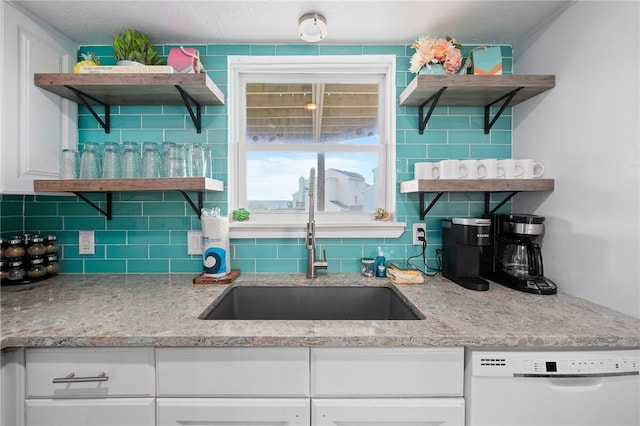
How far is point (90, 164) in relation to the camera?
1.42 m

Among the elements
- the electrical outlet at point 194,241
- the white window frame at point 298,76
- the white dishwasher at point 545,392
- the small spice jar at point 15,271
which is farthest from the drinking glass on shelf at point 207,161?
the white dishwasher at point 545,392

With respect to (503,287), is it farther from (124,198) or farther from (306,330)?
(124,198)

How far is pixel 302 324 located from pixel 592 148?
4.34 ft

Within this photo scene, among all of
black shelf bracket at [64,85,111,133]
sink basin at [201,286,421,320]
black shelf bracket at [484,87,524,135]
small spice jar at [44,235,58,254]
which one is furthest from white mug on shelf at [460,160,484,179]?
small spice jar at [44,235,58,254]

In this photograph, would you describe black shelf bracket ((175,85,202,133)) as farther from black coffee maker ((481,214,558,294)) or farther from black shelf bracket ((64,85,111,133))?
black coffee maker ((481,214,558,294))

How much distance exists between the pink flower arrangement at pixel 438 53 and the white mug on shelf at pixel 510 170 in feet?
1.65

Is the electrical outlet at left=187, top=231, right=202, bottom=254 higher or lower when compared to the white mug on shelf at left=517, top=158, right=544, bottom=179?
lower

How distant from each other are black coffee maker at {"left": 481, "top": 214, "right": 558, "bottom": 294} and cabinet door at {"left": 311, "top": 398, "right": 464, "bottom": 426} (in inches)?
26.7

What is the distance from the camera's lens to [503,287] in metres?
1.39

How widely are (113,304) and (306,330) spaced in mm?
800

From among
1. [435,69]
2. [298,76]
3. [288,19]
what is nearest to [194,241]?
[298,76]

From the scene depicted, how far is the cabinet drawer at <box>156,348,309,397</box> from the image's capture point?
932 mm

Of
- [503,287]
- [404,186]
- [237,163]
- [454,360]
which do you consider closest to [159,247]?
[237,163]

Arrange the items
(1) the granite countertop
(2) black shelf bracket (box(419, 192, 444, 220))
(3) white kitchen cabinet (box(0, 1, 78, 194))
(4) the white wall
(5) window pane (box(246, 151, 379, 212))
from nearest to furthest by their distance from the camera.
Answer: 1. (1) the granite countertop
2. (4) the white wall
3. (3) white kitchen cabinet (box(0, 1, 78, 194))
4. (2) black shelf bracket (box(419, 192, 444, 220))
5. (5) window pane (box(246, 151, 379, 212))
